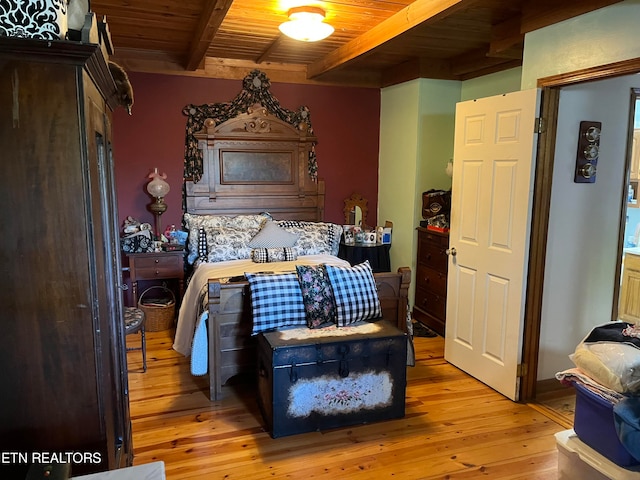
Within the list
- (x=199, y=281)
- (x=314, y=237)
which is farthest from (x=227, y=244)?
(x=314, y=237)

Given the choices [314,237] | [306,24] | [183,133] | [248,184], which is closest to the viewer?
[306,24]

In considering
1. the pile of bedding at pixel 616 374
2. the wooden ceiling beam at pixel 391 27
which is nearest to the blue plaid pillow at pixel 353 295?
the pile of bedding at pixel 616 374

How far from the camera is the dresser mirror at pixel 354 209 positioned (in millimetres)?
5328

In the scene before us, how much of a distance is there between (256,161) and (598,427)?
3.71 m

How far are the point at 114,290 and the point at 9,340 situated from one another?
56 cm

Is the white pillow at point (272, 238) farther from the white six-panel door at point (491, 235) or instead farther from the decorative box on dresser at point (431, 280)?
the white six-panel door at point (491, 235)

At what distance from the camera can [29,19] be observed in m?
1.24

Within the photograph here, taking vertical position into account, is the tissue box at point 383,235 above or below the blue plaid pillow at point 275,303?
above

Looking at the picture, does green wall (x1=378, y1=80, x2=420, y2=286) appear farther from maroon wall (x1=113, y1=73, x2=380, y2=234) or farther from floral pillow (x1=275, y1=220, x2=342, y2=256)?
floral pillow (x1=275, y1=220, x2=342, y2=256)

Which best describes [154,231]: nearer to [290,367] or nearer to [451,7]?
[290,367]

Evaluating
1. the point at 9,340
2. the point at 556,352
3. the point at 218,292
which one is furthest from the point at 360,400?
the point at 9,340

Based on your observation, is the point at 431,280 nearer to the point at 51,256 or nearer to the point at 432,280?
the point at 432,280

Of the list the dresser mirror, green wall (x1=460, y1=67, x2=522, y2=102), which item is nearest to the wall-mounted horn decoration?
green wall (x1=460, y1=67, x2=522, y2=102)

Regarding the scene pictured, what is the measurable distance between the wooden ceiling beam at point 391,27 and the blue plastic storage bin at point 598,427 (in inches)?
79.8
